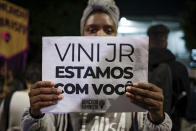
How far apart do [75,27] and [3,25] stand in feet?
18.8

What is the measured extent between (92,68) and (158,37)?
1.00 meters

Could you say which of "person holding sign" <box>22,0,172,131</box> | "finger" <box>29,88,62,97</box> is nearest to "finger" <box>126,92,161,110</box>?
"person holding sign" <box>22,0,172,131</box>

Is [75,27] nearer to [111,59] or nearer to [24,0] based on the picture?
[24,0]

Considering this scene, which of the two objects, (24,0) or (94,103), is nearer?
(94,103)

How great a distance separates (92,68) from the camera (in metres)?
1.34

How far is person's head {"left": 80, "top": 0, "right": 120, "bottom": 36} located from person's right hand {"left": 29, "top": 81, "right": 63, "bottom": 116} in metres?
0.40

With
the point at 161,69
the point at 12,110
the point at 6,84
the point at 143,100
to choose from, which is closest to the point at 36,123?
the point at 143,100

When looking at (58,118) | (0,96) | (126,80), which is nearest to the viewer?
(126,80)

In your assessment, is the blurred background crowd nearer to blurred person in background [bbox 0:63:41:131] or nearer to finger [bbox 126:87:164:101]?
blurred person in background [bbox 0:63:41:131]

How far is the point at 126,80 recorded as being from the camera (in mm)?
1323

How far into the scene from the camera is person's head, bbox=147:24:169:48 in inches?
85.3

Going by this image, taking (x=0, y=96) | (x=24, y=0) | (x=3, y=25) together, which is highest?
(x=24, y=0)

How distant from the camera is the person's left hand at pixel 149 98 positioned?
1.22 metres

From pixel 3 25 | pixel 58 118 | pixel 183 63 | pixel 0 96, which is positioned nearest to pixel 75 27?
pixel 3 25
